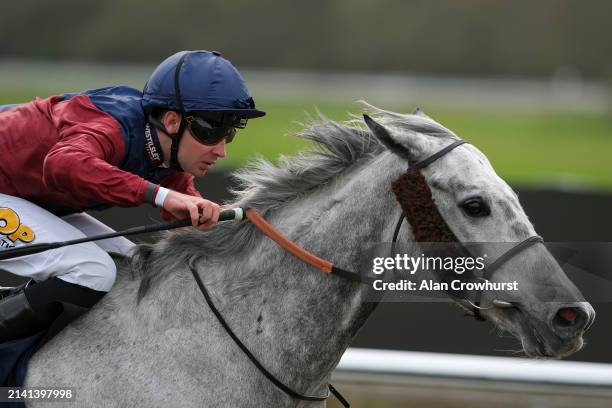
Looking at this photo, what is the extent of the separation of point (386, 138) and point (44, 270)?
132 cm

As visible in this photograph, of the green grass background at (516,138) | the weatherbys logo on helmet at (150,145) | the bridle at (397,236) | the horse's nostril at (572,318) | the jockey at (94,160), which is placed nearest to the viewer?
the horse's nostril at (572,318)

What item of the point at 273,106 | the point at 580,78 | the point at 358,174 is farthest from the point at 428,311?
the point at 580,78

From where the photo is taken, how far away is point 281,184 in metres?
3.42

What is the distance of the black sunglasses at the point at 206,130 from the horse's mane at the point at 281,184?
199 mm

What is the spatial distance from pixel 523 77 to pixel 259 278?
1516 inches

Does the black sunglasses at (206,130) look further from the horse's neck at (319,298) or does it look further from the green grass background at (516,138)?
the green grass background at (516,138)

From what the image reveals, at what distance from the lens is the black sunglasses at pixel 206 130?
3432 millimetres

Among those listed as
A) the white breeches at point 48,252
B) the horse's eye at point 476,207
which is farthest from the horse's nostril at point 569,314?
the white breeches at point 48,252

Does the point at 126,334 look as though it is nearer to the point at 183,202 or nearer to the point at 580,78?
the point at 183,202

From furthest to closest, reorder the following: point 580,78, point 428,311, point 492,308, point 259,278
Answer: point 580,78 < point 428,311 < point 259,278 < point 492,308

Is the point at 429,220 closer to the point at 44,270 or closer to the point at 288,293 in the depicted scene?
the point at 288,293

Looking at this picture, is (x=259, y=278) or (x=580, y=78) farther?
(x=580, y=78)

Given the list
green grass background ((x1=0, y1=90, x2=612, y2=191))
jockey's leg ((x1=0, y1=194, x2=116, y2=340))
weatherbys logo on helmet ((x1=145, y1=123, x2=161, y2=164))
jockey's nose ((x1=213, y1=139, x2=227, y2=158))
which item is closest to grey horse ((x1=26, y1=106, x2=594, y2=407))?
jockey's leg ((x1=0, y1=194, x2=116, y2=340))

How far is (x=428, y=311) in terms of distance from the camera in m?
6.04
